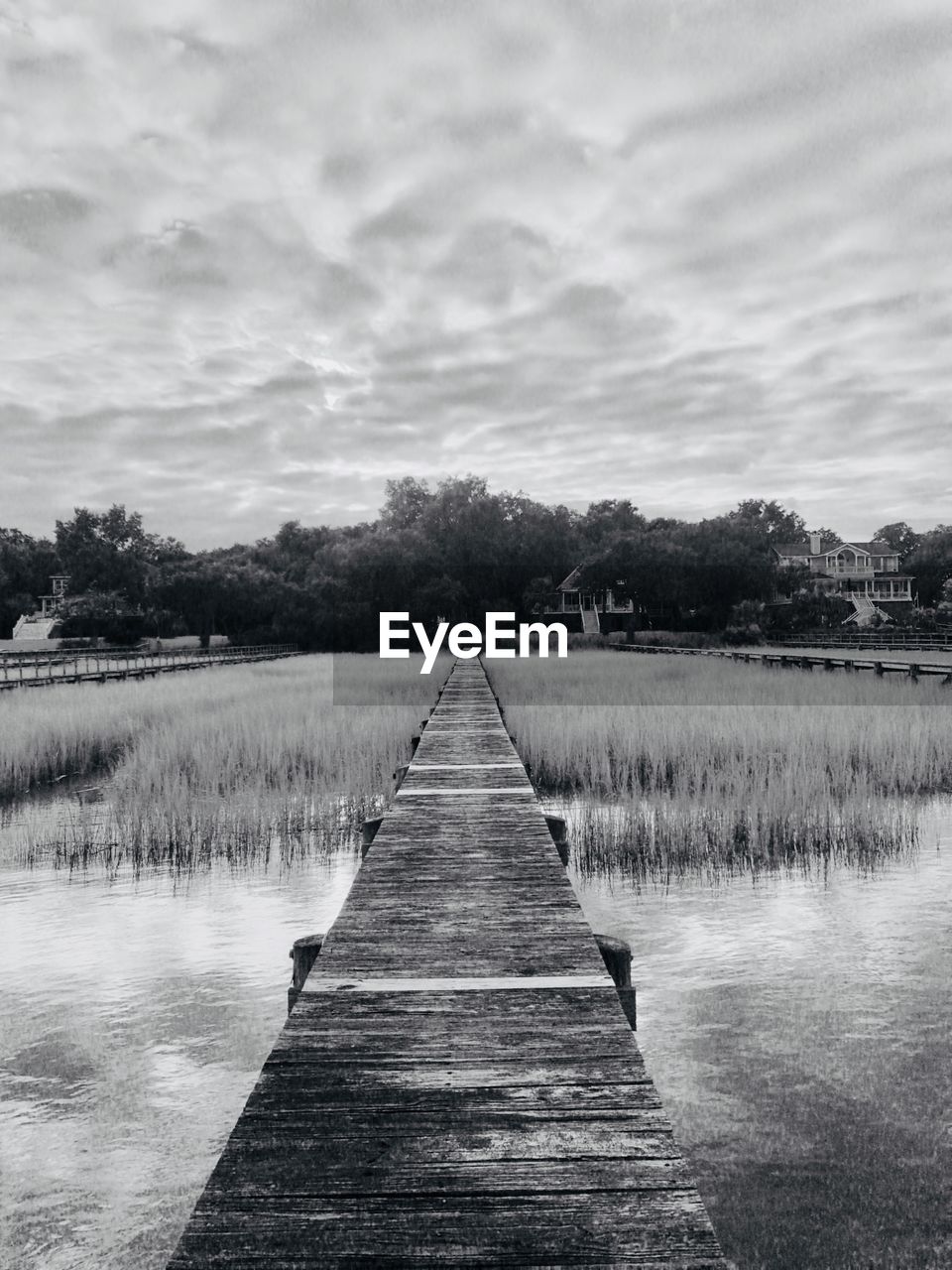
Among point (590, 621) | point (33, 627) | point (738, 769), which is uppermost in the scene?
point (33, 627)

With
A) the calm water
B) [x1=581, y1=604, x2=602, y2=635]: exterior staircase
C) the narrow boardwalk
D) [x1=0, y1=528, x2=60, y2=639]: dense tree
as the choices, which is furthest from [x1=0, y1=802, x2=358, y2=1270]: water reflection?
[x1=0, y1=528, x2=60, y2=639]: dense tree

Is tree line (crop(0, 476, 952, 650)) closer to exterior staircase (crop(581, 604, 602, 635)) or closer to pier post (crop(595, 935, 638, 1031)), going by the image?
exterior staircase (crop(581, 604, 602, 635))

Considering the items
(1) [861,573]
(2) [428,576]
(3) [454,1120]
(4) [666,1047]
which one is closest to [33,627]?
(2) [428,576]

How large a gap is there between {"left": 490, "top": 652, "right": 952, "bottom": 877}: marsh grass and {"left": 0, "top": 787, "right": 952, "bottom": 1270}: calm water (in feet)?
3.58

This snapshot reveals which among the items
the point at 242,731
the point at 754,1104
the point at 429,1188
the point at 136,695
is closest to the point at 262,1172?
the point at 429,1188

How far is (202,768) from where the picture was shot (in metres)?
13.7

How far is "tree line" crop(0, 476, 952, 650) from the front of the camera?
65.0 meters

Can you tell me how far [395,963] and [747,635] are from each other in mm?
57966

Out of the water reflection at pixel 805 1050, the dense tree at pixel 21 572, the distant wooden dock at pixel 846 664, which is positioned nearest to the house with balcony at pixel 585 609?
the distant wooden dock at pixel 846 664

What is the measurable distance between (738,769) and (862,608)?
257 feet

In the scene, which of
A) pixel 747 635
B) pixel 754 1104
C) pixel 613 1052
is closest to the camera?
pixel 613 1052

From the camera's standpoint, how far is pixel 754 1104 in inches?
181

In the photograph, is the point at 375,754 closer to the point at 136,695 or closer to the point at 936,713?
the point at 936,713

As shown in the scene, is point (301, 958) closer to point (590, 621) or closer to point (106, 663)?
point (106, 663)
